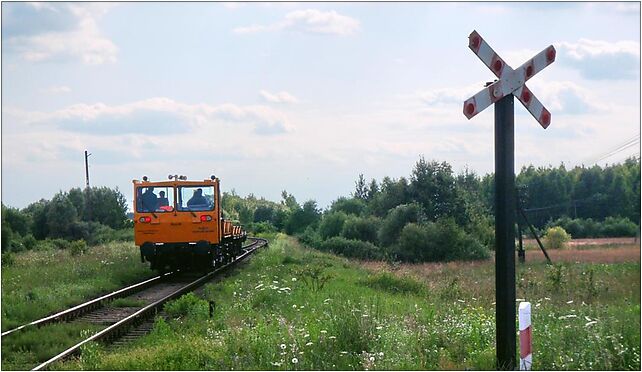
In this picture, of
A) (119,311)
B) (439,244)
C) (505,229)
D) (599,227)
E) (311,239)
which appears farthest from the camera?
(311,239)

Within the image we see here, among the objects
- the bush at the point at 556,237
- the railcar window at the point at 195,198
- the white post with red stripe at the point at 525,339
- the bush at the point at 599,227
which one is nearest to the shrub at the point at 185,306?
the white post with red stripe at the point at 525,339

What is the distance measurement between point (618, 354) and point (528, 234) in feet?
81.5

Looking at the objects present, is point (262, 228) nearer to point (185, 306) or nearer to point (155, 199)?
point (155, 199)

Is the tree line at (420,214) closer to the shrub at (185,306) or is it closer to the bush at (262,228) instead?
the bush at (262,228)

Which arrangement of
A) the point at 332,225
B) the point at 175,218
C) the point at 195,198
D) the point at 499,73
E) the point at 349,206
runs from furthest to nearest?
the point at 349,206
the point at 332,225
the point at 195,198
the point at 175,218
the point at 499,73

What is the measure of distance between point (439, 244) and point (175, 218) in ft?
66.9

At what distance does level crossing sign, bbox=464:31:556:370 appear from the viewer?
785cm

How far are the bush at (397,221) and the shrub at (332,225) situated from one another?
31.7 feet

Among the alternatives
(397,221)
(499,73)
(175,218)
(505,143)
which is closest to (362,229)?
(397,221)

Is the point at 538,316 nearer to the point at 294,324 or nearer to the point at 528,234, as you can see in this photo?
the point at 294,324

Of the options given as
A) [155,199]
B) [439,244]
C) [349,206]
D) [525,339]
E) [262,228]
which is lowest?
[262,228]

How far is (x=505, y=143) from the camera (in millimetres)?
7957

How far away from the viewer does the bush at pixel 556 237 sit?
25.3 meters

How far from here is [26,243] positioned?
57.1 metres
